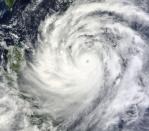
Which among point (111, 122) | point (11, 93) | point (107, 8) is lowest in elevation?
point (111, 122)

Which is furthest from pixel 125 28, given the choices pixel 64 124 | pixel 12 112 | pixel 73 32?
pixel 12 112

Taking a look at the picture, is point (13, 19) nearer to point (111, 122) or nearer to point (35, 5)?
point (35, 5)

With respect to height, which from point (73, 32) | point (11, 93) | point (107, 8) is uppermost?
point (107, 8)

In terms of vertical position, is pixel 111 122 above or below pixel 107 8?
below

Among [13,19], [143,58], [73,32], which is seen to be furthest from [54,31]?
[143,58]

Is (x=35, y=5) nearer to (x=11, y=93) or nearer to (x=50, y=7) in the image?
(x=50, y=7)

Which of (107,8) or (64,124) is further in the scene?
(107,8)
